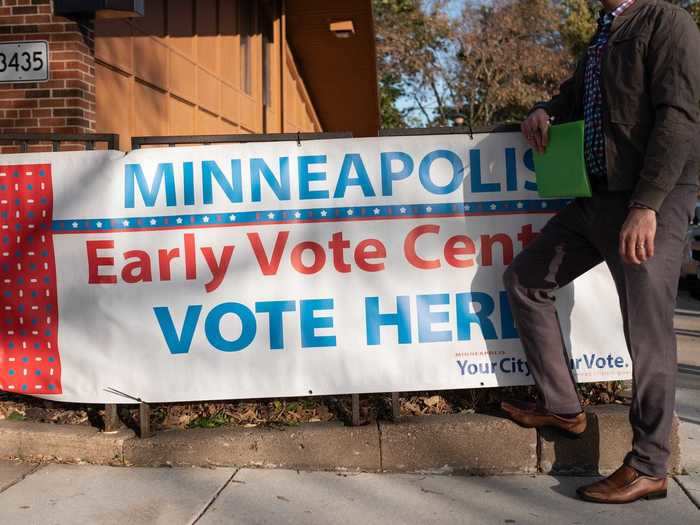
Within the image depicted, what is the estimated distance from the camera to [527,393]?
4.48 meters

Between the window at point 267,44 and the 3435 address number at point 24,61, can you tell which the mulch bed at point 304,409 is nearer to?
the 3435 address number at point 24,61

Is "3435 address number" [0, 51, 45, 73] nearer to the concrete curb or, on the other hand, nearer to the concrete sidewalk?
the concrete curb

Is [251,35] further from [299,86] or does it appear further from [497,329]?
[497,329]

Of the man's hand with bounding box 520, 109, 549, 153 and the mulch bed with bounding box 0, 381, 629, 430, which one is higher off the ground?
the man's hand with bounding box 520, 109, 549, 153

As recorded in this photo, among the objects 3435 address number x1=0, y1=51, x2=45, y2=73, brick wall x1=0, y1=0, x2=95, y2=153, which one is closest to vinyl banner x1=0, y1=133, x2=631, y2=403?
brick wall x1=0, y1=0, x2=95, y2=153

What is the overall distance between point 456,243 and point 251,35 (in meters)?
10.6

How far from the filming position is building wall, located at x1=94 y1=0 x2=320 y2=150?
842 cm

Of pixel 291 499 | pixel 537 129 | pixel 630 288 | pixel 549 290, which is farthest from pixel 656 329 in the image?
pixel 291 499

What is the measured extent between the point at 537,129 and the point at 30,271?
2.70 meters

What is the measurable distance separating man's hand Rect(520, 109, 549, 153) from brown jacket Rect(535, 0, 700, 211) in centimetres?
38

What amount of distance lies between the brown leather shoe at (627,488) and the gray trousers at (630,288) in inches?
1.5

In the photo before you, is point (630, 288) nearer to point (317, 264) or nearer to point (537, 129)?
point (537, 129)

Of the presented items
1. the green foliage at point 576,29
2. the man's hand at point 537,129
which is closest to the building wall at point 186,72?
the man's hand at point 537,129

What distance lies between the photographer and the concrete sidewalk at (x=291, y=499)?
11.4 ft
